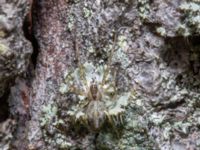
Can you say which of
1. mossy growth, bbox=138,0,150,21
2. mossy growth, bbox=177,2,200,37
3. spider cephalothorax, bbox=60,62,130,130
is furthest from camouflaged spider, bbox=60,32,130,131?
mossy growth, bbox=177,2,200,37

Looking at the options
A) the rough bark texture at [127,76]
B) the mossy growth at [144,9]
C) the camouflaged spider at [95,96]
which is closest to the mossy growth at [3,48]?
the rough bark texture at [127,76]

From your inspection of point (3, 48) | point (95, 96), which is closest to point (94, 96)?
point (95, 96)

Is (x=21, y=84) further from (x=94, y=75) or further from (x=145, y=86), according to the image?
(x=145, y=86)

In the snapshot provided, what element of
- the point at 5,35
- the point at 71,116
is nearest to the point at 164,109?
Result: the point at 71,116

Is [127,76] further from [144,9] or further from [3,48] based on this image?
[3,48]

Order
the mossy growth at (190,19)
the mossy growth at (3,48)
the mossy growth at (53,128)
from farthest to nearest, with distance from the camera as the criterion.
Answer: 1. the mossy growth at (53,128)
2. the mossy growth at (190,19)
3. the mossy growth at (3,48)

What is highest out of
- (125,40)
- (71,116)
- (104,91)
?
(125,40)

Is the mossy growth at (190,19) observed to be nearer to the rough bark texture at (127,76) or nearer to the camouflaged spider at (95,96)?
the rough bark texture at (127,76)
